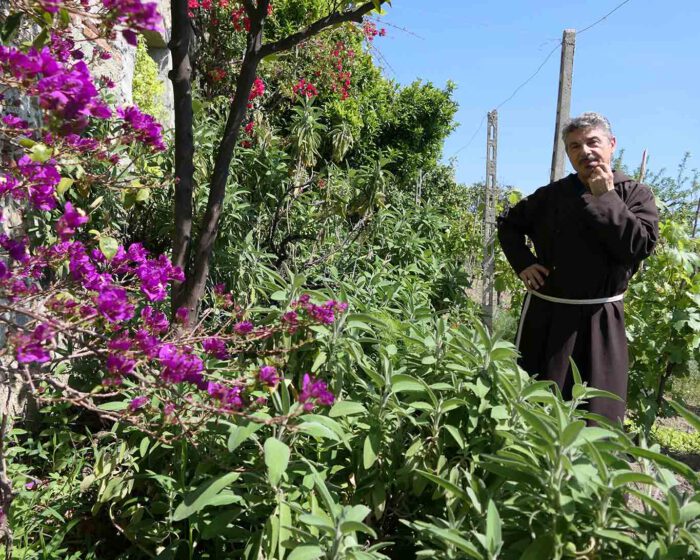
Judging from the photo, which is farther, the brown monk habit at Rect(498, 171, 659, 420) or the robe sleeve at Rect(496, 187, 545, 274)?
the robe sleeve at Rect(496, 187, 545, 274)

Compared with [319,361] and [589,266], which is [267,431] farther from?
[589,266]

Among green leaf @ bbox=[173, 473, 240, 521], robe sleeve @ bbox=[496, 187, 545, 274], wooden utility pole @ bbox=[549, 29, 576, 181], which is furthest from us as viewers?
wooden utility pole @ bbox=[549, 29, 576, 181]

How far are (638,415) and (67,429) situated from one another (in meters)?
4.06

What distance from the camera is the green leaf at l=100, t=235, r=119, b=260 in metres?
2.00

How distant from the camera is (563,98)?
5973 mm

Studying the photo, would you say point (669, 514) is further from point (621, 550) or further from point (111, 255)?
point (111, 255)

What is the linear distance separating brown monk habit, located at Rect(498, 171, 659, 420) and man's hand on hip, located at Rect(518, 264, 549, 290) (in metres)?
0.03

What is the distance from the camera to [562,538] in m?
1.21

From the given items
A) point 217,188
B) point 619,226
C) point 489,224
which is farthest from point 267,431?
point 489,224

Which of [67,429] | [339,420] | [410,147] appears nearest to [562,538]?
[339,420]

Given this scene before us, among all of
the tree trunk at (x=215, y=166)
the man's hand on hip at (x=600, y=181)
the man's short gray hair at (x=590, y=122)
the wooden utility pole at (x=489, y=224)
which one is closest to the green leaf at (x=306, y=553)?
the tree trunk at (x=215, y=166)

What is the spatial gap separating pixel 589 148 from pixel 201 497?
2.37 meters

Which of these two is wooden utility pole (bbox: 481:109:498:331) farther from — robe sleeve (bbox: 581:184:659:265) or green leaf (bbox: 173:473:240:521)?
green leaf (bbox: 173:473:240:521)

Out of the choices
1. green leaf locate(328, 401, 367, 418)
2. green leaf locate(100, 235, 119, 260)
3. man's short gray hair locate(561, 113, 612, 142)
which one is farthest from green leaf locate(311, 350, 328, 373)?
man's short gray hair locate(561, 113, 612, 142)
